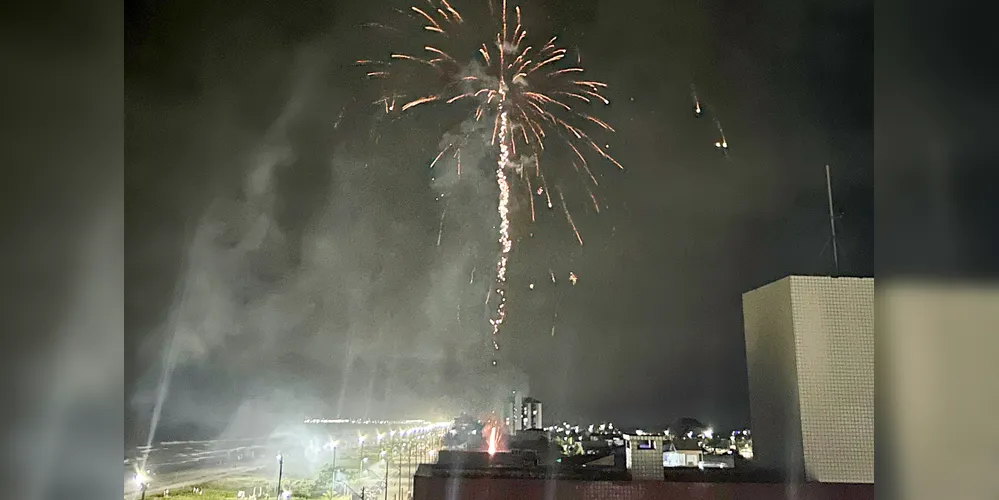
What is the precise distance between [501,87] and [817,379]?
2.56 metres

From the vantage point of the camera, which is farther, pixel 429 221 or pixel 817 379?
pixel 817 379

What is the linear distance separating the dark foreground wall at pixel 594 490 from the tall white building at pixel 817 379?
14 cm

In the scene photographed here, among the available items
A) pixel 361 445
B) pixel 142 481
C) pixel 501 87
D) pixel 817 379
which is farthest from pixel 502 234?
pixel 142 481

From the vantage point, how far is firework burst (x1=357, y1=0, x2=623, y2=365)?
13.3 feet

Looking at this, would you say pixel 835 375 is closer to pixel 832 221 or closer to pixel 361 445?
pixel 832 221

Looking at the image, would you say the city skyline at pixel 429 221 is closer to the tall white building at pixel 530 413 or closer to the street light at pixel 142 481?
the tall white building at pixel 530 413

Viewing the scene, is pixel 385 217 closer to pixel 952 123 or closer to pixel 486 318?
pixel 486 318

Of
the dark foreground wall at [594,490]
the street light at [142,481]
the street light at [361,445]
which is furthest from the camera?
the street light at [361,445]

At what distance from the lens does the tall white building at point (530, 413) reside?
15.3ft

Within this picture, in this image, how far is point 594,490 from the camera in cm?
424

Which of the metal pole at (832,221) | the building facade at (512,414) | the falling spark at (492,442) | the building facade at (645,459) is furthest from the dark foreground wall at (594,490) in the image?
the metal pole at (832,221)

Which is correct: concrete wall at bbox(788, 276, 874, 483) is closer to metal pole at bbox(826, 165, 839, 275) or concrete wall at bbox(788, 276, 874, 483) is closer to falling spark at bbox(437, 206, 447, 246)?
metal pole at bbox(826, 165, 839, 275)

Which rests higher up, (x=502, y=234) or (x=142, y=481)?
(x=502, y=234)

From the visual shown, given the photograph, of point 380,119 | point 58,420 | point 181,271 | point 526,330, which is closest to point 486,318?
point 526,330
